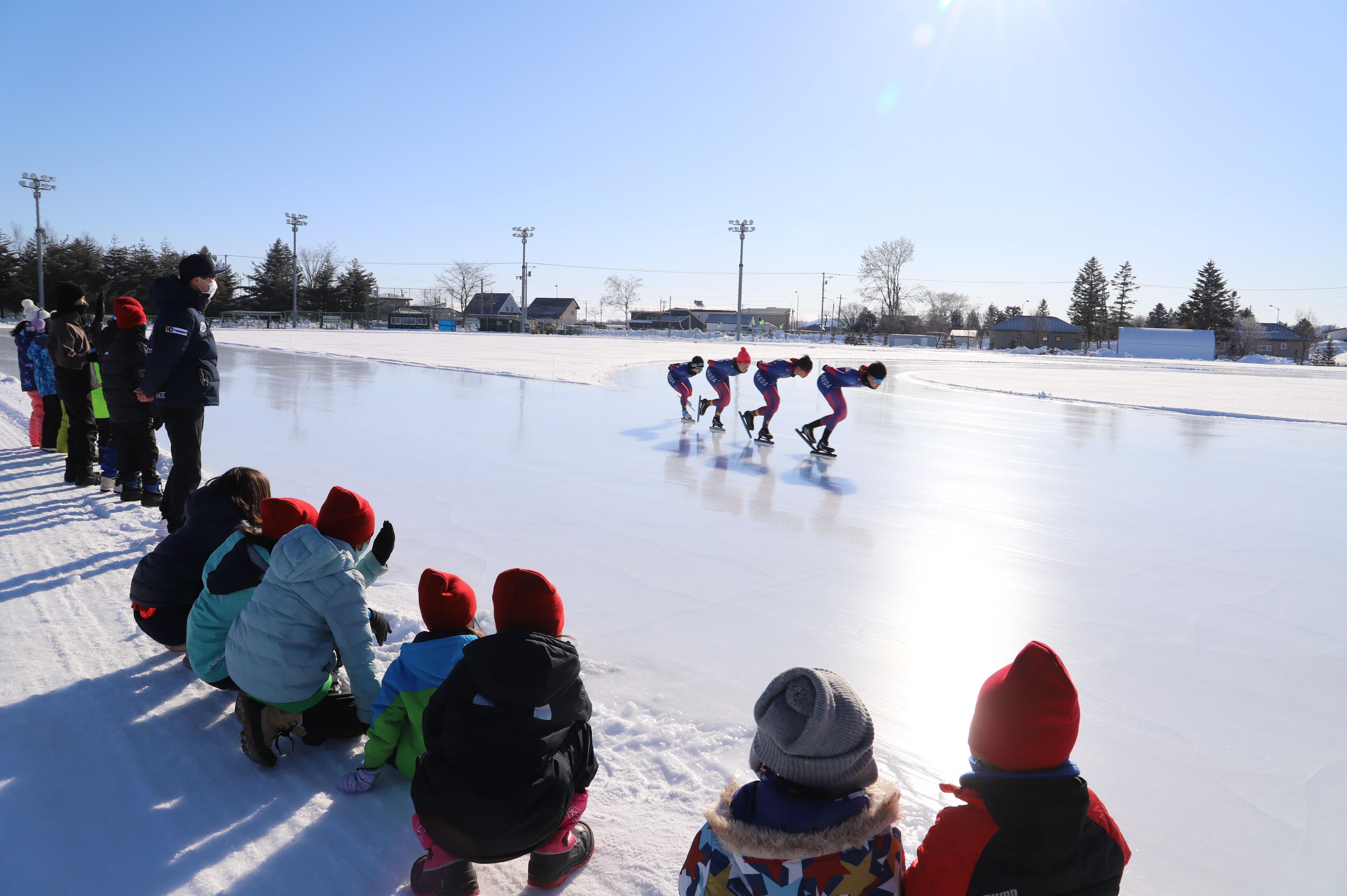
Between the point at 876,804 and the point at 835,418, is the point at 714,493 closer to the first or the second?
the point at 835,418

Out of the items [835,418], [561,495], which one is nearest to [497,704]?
[561,495]

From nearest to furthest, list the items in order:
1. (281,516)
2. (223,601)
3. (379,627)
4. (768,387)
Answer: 1. (281,516)
2. (223,601)
3. (379,627)
4. (768,387)

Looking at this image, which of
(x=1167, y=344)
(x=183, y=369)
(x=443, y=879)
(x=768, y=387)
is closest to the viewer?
(x=443, y=879)

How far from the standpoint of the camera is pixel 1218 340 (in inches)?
2360

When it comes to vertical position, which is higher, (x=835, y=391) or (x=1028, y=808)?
(x=835, y=391)

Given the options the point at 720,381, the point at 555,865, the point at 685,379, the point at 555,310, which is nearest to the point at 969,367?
the point at 685,379

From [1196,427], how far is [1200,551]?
8.49m

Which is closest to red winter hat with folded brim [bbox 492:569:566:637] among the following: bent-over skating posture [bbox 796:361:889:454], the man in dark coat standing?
the man in dark coat standing

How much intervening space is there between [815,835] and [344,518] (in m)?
1.71

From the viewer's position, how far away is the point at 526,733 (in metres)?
1.68

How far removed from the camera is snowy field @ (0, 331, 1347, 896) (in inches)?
80.4

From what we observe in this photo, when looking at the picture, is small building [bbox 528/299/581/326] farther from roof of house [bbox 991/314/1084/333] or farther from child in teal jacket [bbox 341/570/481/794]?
child in teal jacket [bbox 341/570/481/794]

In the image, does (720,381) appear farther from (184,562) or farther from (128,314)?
(184,562)

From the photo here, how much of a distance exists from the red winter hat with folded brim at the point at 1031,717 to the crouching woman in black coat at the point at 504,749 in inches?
34.1
